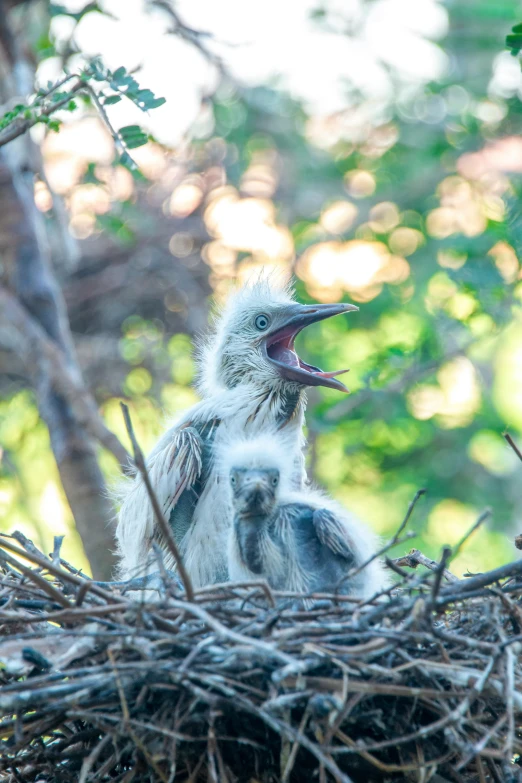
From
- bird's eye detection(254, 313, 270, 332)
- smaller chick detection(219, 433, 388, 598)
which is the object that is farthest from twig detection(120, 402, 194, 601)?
bird's eye detection(254, 313, 270, 332)

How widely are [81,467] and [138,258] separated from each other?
240 centimetres

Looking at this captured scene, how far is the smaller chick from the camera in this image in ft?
9.06

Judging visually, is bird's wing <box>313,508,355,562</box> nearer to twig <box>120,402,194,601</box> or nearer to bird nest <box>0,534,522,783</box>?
bird nest <box>0,534,522,783</box>

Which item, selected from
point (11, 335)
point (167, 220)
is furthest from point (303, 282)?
point (11, 335)

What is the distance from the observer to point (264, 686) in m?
2.21

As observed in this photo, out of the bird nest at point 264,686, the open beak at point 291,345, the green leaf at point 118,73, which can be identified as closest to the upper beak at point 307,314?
the open beak at point 291,345

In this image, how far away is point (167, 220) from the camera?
21.0 feet

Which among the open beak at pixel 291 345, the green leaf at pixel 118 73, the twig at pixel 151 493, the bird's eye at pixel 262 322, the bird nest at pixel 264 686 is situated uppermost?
the green leaf at pixel 118 73

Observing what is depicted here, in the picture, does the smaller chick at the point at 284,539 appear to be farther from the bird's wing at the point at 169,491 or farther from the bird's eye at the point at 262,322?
the bird's eye at the point at 262,322

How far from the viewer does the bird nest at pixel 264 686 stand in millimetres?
2102

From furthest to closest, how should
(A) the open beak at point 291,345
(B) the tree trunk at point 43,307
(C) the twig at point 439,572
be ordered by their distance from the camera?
1. (B) the tree trunk at point 43,307
2. (A) the open beak at point 291,345
3. (C) the twig at point 439,572

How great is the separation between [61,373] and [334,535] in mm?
2027

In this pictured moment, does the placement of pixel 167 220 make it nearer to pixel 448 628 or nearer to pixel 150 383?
pixel 150 383

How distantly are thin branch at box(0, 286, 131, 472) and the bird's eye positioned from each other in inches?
35.9
